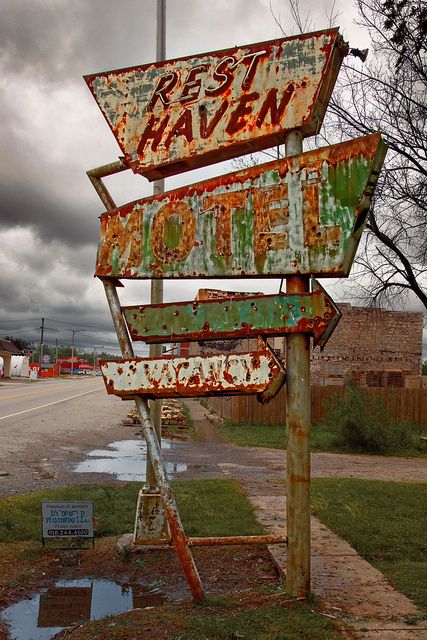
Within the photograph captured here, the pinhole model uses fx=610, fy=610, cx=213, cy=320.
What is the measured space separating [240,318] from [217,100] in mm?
1646

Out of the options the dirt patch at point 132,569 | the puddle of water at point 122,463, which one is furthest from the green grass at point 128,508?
the puddle of water at point 122,463

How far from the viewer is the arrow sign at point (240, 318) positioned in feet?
13.3

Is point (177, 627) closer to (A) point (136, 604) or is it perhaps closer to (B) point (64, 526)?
(A) point (136, 604)

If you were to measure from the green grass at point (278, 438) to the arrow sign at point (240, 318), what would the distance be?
13257 millimetres

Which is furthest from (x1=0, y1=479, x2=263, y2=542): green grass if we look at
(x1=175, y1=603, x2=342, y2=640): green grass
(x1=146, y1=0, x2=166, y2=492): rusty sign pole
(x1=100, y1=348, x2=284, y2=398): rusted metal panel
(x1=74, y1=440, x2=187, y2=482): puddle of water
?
(x1=100, y1=348, x2=284, y2=398): rusted metal panel

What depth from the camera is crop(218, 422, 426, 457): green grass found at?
55.5 feet

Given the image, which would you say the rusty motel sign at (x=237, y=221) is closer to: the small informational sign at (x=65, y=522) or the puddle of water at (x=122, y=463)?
the small informational sign at (x=65, y=522)

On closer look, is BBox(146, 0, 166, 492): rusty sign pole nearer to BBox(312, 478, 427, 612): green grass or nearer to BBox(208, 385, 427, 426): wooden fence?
BBox(312, 478, 427, 612): green grass

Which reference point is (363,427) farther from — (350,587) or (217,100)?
(217,100)

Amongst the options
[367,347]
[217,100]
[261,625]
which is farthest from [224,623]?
[367,347]

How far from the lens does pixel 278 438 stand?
19.0 meters

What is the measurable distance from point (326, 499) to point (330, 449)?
28.3 ft

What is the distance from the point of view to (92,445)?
16.3 metres

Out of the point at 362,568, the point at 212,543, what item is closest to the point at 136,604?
the point at 212,543
